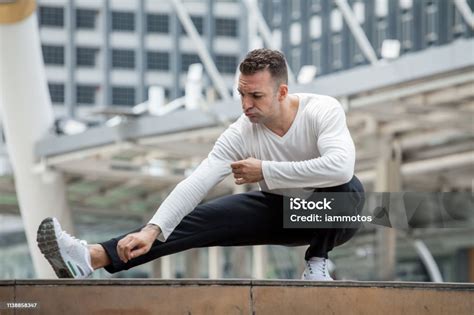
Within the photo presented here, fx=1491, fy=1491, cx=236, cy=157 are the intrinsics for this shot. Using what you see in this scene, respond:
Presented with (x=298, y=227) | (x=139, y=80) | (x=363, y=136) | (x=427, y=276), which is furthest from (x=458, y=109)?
(x=139, y=80)

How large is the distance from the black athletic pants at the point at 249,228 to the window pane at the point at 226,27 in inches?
3534

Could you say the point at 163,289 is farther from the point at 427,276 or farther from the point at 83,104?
the point at 83,104

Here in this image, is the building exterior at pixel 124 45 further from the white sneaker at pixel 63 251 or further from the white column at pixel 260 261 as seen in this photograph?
the white sneaker at pixel 63 251

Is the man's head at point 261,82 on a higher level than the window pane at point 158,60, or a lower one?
lower

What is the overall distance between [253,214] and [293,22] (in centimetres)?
6045

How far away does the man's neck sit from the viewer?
5.94 meters

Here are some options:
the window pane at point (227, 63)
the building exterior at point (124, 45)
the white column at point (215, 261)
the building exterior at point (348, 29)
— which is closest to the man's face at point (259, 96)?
the white column at point (215, 261)

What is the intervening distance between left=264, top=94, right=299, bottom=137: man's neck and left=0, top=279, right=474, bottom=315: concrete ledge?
2.88ft

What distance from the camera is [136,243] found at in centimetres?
572

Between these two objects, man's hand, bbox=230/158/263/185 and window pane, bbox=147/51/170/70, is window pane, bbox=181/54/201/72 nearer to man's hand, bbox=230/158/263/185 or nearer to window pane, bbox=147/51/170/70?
window pane, bbox=147/51/170/70

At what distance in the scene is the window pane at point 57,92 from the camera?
306 feet

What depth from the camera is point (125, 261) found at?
19.0 ft

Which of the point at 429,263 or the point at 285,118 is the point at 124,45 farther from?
the point at 285,118

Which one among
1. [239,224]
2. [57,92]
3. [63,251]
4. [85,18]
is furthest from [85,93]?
[63,251]
